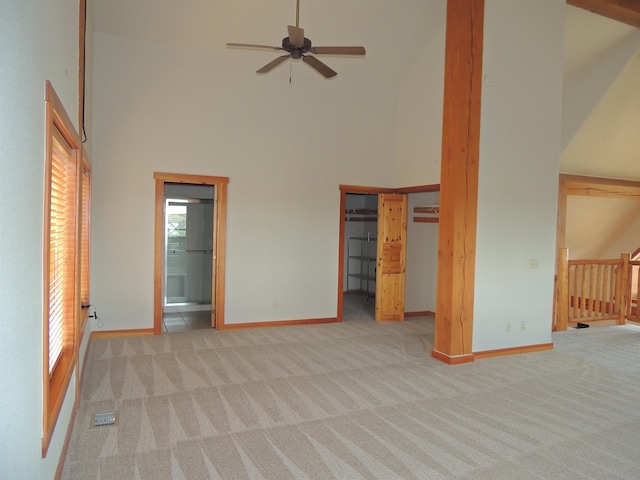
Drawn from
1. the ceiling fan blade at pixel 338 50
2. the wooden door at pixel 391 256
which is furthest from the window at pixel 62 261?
the wooden door at pixel 391 256

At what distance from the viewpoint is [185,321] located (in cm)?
688

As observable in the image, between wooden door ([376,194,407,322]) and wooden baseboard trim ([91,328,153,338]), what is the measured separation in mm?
3549

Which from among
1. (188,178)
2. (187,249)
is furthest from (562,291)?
(187,249)

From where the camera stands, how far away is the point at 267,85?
6.43 metres

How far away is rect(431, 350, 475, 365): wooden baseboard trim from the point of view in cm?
488

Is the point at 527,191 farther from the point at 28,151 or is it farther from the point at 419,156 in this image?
the point at 28,151

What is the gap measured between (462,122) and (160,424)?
4192 mm

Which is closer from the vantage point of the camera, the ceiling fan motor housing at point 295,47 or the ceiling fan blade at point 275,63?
the ceiling fan motor housing at point 295,47

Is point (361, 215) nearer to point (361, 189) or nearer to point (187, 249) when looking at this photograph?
point (361, 189)

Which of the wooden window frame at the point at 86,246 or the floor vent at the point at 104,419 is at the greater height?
the wooden window frame at the point at 86,246

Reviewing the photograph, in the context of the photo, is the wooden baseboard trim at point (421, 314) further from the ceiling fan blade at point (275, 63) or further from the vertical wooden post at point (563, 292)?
the ceiling fan blade at point (275, 63)

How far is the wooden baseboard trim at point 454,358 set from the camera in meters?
4.88

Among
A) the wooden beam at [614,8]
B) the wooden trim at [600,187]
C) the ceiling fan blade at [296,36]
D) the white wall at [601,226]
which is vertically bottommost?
the white wall at [601,226]

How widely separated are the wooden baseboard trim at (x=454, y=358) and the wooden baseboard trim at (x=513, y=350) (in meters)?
0.14
